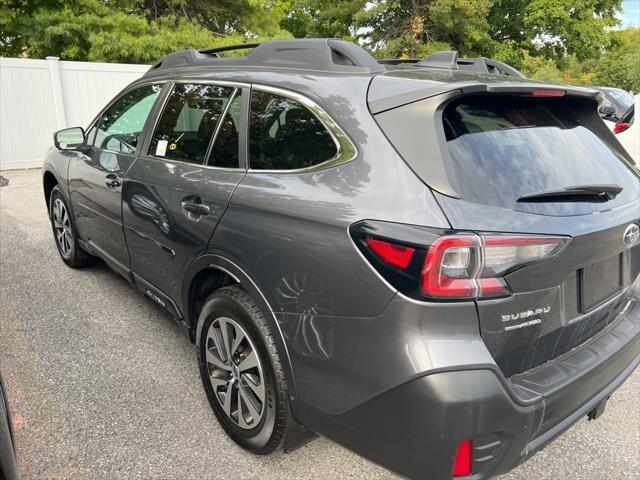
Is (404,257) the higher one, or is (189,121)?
(189,121)

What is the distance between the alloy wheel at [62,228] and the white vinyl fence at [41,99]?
6.99 metres

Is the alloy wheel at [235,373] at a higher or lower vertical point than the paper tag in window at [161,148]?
lower

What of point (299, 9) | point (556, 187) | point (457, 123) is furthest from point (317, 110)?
point (299, 9)

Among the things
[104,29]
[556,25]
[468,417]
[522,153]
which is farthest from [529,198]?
[556,25]

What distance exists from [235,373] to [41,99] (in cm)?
1069

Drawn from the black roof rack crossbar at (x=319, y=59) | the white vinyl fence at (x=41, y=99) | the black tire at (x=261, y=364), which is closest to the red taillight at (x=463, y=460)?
the black tire at (x=261, y=364)

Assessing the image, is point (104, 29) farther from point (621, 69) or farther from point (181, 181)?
point (621, 69)

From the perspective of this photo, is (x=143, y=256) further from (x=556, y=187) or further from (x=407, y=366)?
(x=556, y=187)

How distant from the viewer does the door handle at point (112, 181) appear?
3291mm

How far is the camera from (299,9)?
1031 inches

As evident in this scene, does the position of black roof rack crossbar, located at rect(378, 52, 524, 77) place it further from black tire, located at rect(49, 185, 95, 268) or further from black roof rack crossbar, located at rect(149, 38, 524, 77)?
black tire, located at rect(49, 185, 95, 268)

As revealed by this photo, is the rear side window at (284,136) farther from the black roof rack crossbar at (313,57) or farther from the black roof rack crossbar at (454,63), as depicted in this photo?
the black roof rack crossbar at (454,63)

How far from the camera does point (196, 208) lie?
2480mm

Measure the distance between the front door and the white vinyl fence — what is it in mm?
7768
